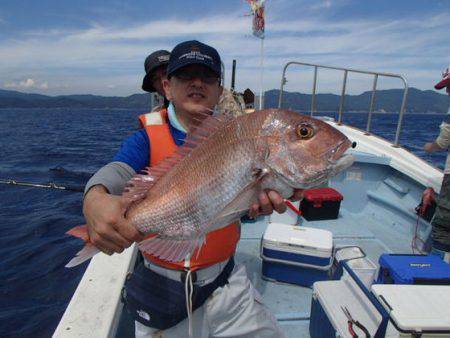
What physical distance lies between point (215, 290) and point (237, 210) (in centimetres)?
99

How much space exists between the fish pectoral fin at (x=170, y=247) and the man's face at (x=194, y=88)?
1019 mm

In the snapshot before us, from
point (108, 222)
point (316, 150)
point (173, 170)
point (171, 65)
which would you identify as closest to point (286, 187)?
point (316, 150)

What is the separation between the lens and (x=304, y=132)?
1902 mm

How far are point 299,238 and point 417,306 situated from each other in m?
1.90

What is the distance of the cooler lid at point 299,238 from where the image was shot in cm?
399

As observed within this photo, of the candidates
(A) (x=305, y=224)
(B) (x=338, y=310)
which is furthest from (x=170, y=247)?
(A) (x=305, y=224)

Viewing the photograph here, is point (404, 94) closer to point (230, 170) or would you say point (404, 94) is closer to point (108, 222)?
point (230, 170)

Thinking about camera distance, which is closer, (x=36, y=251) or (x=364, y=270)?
(x=364, y=270)

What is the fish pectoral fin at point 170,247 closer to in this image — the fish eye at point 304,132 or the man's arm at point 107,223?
the man's arm at point 107,223

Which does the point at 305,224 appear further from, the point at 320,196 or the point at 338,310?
the point at 338,310

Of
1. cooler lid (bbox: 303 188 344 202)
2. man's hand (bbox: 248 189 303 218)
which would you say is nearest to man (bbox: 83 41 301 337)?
man's hand (bbox: 248 189 303 218)

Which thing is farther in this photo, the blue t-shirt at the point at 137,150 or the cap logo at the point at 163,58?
the cap logo at the point at 163,58

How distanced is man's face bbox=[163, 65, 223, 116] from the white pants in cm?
146

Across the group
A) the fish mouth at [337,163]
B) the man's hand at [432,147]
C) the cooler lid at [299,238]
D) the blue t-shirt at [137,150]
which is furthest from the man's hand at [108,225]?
the man's hand at [432,147]
